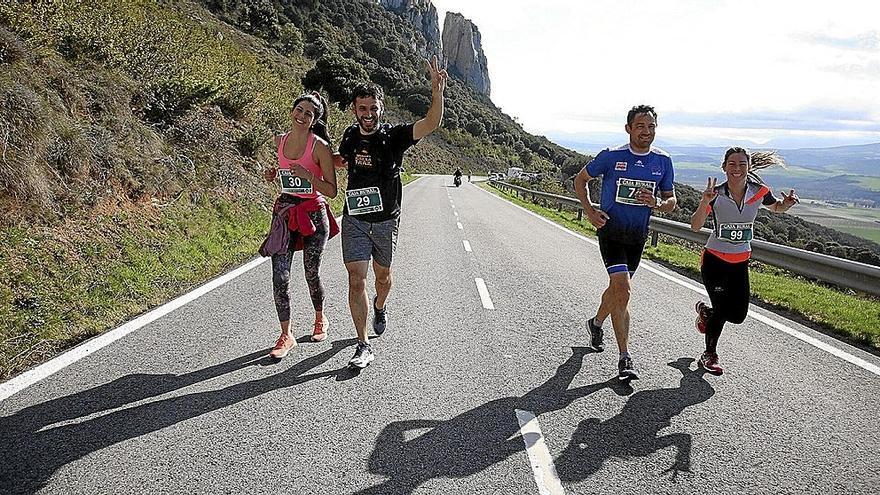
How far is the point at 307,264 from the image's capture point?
4.91m

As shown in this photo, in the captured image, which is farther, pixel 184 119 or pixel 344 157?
pixel 184 119

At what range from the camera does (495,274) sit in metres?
8.84

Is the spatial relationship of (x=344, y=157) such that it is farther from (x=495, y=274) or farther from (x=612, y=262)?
(x=495, y=274)

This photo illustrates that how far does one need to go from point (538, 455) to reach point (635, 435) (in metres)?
0.73

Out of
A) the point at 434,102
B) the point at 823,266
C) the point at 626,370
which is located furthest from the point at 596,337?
the point at 823,266

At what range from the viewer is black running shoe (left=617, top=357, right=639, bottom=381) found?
14.2 feet

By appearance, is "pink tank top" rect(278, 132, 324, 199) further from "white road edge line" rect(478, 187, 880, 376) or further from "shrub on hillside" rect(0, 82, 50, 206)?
"white road edge line" rect(478, 187, 880, 376)

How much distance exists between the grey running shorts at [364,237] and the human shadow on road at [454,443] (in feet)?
4.94

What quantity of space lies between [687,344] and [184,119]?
11469mm

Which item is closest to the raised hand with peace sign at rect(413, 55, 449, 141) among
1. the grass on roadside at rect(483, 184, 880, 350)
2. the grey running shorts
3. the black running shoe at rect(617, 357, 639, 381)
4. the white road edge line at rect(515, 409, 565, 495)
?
the grey running shorts

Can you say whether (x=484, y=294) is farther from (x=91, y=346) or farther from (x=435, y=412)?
(x=91, y=346)

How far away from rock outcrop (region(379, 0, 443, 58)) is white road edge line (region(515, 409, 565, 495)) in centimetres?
14163

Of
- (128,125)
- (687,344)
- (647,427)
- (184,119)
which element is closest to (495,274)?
(687,344)

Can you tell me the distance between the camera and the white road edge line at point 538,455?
9.41ft
